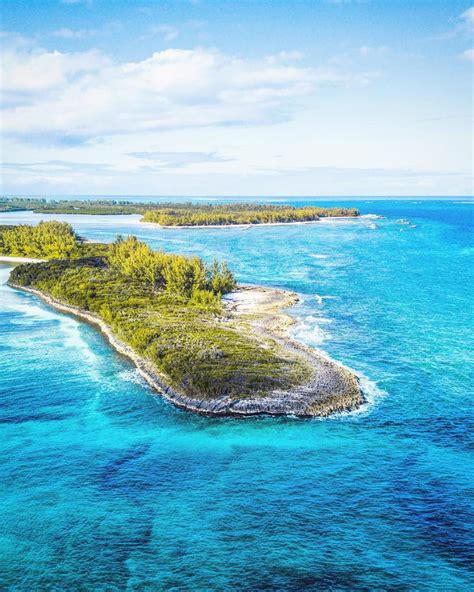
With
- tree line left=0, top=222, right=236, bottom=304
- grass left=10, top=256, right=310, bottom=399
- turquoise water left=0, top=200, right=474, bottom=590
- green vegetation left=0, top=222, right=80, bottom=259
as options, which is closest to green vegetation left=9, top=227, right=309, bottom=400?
grass left=10, top=256, right=310, bottom=399

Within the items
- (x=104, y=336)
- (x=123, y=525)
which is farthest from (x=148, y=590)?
(x=104, y=336)

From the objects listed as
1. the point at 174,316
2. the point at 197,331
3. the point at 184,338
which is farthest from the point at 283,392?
the point at 174,316

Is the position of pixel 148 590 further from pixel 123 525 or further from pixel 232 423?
pixel 232 423

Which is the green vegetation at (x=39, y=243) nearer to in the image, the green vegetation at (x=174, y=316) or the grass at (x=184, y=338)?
the green vegetation at (x=174, y=316)

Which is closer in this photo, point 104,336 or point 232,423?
point 232,423

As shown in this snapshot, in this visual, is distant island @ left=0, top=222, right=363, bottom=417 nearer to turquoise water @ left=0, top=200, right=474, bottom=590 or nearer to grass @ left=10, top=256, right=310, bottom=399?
grass @ left=10, top=256, right=310, bottom=399

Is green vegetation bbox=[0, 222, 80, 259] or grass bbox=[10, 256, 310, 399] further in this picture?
green vegetation bbox=[0, 222, 80, 259]

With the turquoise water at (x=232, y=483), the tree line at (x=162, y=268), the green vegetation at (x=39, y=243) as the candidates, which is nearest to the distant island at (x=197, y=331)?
the tree line at (x=162, y=268)
